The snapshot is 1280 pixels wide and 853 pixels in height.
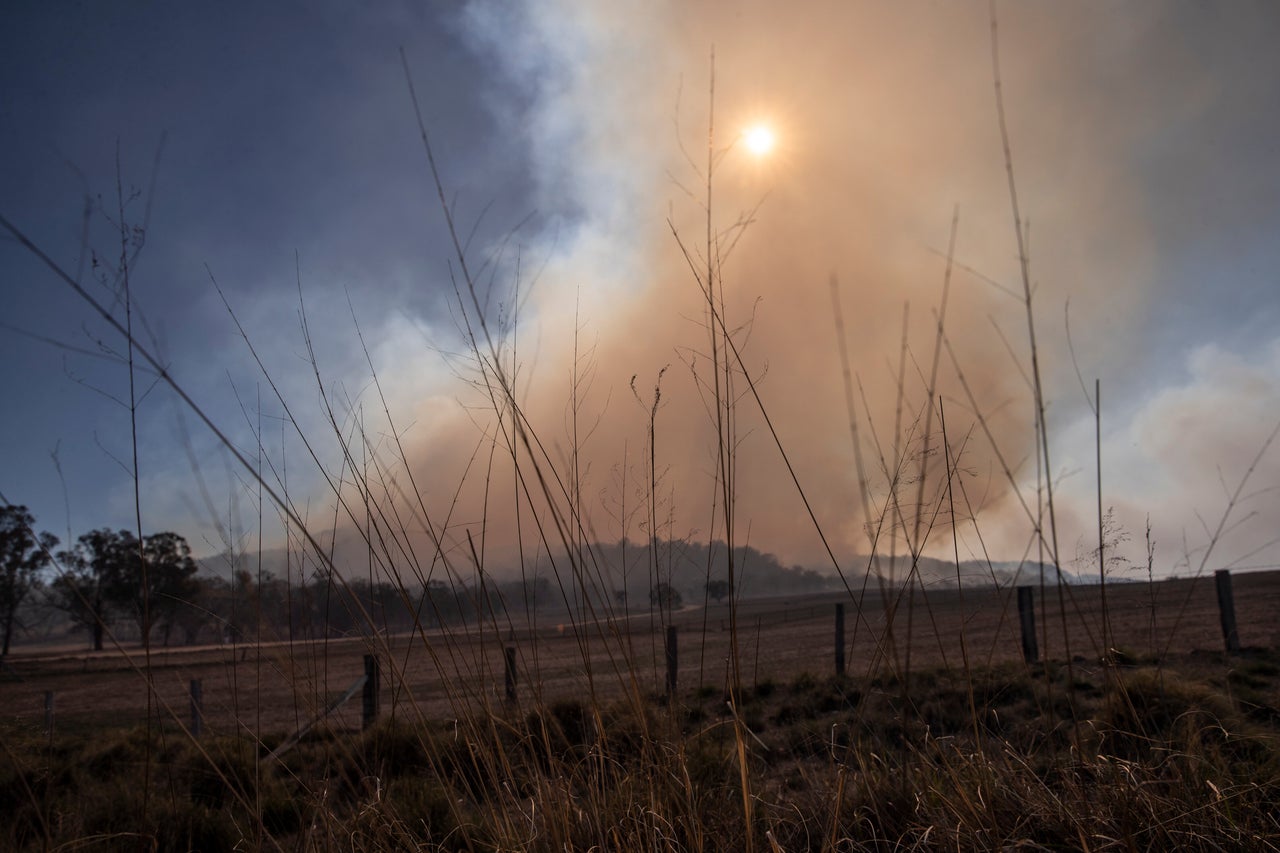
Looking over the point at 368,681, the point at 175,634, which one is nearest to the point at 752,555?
the point at 368,681

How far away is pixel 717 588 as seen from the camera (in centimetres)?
216

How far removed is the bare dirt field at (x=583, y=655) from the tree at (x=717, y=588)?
0.08 m

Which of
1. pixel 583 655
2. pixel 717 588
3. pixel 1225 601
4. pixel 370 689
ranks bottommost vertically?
pixel 370 689

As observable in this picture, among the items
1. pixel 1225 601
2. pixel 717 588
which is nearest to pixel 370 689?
pixel 717 588

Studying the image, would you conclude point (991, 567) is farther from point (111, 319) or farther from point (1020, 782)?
point (111, 319)

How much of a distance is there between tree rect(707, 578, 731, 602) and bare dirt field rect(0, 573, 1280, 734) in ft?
0.26

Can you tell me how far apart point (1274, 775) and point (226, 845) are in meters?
3.53

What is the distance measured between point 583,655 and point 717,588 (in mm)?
534

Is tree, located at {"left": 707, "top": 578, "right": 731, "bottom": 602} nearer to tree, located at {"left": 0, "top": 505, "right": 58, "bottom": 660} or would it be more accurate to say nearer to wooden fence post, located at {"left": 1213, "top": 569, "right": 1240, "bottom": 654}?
tree, located at {"left": 0, "top": 505, "right": 58, "bottom": 660}

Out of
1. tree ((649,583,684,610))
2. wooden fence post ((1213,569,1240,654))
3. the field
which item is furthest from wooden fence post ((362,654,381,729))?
wooden fence post ((1213,569,1240,654))

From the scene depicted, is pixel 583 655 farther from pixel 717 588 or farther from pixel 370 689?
pixel 370 689

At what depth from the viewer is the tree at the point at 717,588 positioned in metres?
2.09

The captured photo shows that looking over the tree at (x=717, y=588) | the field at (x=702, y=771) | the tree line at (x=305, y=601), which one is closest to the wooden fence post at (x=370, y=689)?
the field at (x=702, y=771)

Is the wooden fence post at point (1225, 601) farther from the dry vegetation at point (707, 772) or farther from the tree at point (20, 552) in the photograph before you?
the tree at point (20, 552)
